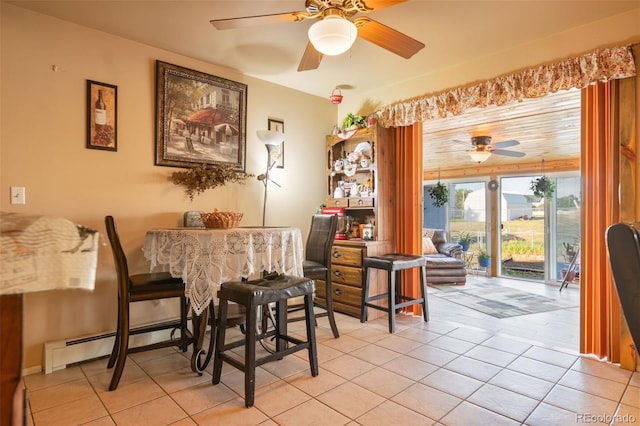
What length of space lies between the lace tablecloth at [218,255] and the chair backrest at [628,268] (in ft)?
5.70

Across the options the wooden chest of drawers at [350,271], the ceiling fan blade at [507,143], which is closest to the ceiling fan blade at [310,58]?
the wooden chest of drawers at [350,271]

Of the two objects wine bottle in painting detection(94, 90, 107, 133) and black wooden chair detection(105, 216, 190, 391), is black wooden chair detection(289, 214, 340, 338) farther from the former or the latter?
wine bottle in painting detection(94, 90, 107, 133)

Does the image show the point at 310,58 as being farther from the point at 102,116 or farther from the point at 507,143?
the point at 507,143

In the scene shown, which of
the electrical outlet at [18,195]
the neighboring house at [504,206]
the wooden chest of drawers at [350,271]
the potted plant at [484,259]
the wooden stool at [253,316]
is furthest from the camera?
the potted plant at [484,259]

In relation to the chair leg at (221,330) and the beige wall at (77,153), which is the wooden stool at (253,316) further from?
the beige wall at (77,153)

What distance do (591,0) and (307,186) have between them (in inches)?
112

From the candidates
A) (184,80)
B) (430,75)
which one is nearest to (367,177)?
(430,75)

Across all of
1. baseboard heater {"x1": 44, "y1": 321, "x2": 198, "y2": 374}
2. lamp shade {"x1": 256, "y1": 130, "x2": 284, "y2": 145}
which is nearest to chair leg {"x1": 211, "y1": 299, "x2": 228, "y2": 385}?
baseboard heater {"x1": 44, "y1": 321, "x2": 198, "y2": 374}

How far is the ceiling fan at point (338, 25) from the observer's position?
179 centimetres

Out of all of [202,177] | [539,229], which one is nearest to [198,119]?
[202,177]

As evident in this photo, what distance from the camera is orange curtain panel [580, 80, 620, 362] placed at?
2422 millimetres

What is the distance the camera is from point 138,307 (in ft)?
9.13

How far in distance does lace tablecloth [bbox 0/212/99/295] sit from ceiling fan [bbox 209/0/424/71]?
5.17 ft

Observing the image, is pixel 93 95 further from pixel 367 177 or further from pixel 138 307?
pixel 367 177
